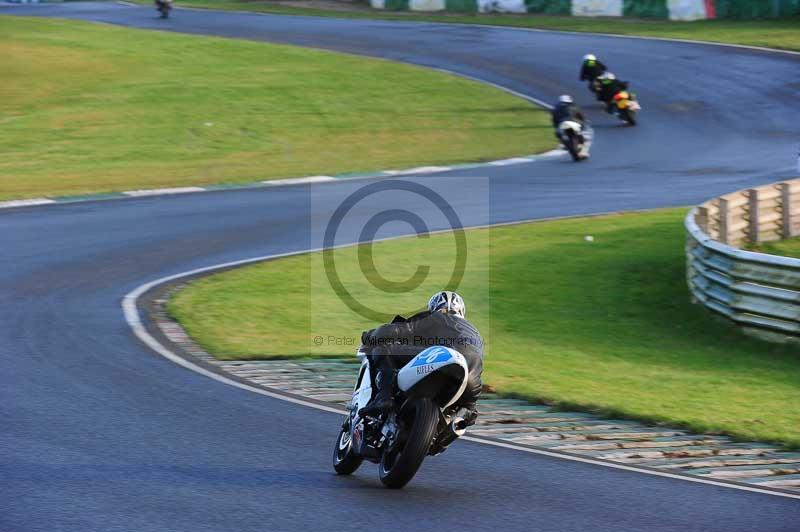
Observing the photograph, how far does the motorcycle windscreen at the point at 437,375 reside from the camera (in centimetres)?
723

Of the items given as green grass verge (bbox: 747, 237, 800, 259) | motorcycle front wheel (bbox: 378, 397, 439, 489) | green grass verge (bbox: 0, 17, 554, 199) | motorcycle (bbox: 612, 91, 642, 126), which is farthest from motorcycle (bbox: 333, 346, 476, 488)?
motorcycle (bbox: 612, 91, 642, 126)

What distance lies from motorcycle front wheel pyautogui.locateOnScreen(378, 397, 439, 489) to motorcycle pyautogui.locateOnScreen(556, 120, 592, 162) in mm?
19646

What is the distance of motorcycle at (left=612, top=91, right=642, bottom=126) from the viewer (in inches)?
1252

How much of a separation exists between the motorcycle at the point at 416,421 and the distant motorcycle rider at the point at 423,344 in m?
0.08

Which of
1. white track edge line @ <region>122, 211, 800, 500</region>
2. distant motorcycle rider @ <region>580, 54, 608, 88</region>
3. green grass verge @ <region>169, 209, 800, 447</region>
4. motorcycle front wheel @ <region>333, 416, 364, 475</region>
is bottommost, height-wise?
green grass verge @ <region>169, 209, 800, 447</region>

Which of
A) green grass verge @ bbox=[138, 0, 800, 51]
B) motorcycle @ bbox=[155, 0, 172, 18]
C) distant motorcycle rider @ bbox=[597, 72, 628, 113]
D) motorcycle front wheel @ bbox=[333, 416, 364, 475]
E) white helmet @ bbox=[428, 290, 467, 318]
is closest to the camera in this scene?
white helmet @ bbox=[428, 290, 467, 318]

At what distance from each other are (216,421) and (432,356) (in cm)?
261

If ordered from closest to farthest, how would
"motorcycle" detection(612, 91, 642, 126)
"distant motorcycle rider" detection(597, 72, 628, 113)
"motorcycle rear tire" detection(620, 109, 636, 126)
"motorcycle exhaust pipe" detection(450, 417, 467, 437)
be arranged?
"motorcycle exhaust pipe" detection(450, 417, 467, 437)
"motorcycle" detection(612, 91, 642, 126)
"motorcycle rear tire" detection(620, 109, 636, 126)
"distant motorcycle rider" detection(597, 72, 628, 113)

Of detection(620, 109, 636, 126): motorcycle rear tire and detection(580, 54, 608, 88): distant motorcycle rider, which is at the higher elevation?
detection(580, 54, 608, 88): distant motorcycle rider

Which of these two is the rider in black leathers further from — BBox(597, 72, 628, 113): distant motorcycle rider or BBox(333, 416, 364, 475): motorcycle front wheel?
BBox(333, 416, 364, 475): motorcycle front wheel

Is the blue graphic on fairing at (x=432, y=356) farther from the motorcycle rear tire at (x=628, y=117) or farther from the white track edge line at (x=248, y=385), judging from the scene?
the motorcycle rear tire at (x=628, y=117)

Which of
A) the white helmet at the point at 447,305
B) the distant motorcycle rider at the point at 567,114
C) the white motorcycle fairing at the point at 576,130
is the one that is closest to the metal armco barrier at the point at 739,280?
the white helmet at the point at 447,305

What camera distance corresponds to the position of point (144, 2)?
5978 cm

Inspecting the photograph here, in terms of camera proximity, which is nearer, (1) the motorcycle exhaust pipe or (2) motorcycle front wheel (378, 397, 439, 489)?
(2) motorcycle front wheel (378, 397, 439, 489)
